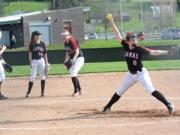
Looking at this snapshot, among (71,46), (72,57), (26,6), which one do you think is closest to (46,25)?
(72,57)

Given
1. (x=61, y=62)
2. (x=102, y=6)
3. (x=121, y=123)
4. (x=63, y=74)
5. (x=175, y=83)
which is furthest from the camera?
(x=102, y=6)

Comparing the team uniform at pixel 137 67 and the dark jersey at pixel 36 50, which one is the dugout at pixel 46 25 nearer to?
the dark jersey at pixel 36 50

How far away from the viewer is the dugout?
50.6 metres

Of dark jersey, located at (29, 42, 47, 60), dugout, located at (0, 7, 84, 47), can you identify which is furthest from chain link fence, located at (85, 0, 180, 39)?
dark jersey, located at (29, 42, 47, 60)

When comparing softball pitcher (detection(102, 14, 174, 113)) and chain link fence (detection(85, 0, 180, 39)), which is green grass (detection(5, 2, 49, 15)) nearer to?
chain link fence (detection(85, 0, 180, 39))

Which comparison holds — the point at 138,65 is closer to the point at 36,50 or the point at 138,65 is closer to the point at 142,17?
the point at 36,50

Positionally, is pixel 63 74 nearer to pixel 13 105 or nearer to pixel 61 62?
pixel 61 62

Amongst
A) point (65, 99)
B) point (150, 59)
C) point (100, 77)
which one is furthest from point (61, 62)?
point (65, 99)

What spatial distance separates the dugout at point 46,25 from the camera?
50.6 metres

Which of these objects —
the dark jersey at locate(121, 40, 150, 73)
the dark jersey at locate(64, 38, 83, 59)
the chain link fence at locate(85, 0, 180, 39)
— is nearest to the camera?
the dark jersey at locate(121, 40, 150, 73)

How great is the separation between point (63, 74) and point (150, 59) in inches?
314

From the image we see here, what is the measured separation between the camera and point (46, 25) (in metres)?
51.7

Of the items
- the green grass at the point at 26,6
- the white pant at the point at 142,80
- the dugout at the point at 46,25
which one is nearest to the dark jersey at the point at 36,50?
the white pant at the point at 142,80

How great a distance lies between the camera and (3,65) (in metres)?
16.0
